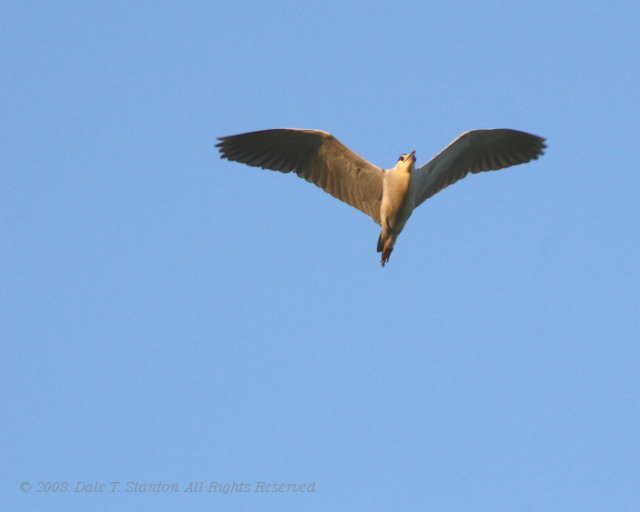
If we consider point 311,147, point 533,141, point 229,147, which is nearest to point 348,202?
point 311,147

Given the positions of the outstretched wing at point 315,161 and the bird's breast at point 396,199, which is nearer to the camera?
the bird's breast at point 396,199

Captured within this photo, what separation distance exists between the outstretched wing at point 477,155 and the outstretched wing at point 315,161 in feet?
2.63

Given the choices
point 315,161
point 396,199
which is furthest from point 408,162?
point 315,161

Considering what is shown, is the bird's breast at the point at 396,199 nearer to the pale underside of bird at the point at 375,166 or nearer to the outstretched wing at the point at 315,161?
the pale underside of bird at the point at 375,166

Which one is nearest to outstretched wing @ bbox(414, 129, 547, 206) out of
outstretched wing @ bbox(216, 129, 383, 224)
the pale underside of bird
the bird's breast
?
the pale underside of bird

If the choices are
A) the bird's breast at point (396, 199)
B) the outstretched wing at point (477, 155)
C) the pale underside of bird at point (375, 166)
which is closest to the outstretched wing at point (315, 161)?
the pale underside of bird at point (375, 166)

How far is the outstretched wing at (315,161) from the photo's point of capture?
40.6 ft

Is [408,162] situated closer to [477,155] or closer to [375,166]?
[375,166]

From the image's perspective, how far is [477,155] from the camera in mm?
13242

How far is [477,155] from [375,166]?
204cm

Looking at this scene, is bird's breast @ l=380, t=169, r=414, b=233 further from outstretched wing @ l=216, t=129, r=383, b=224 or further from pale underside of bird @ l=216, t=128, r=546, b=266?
outstretched wing @ l=216, t=129, r=383, b=224

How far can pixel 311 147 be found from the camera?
12555 millimetres

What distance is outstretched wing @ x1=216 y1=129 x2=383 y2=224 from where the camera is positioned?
40.6ft

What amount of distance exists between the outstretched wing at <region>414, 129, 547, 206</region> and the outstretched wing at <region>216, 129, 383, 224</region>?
0.80 meters
